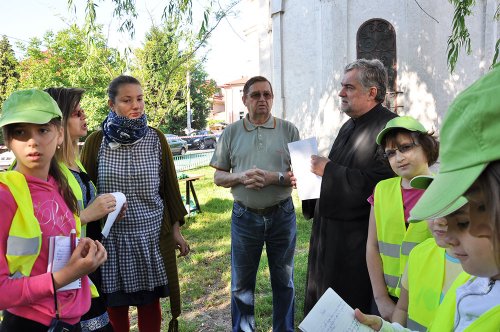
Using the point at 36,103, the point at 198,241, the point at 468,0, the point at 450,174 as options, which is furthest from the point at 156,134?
the point at 198,241

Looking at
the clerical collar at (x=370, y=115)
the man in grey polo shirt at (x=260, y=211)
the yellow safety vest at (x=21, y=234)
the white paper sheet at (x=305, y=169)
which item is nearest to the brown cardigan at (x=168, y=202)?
the man in grey polo shirt at (x=260, y=211)

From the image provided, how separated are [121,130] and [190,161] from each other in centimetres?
1270

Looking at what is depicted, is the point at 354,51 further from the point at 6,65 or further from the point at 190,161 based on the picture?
the point at 6,65

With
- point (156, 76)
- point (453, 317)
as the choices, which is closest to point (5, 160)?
point (156, 76)

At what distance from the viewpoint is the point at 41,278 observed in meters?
1.60

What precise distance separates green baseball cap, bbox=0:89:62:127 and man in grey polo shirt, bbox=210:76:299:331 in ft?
5.65

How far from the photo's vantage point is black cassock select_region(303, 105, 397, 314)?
2.58 m

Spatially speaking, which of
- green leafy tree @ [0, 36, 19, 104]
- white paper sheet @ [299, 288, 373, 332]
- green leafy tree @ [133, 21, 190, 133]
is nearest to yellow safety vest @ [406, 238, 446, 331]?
A: white paper sheet @ [299, 288, 373, 332]

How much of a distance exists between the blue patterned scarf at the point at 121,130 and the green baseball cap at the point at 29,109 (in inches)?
37.9

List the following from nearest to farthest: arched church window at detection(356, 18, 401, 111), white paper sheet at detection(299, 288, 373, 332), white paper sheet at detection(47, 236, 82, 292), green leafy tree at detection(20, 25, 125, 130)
→ white paper sheet at detection(299, 288, 373, 332) → white paper sheet at detection(47, 236, 82, 292) → arched church window at detection(356, 18, 401, 111) → green leafy tree at detection(20, 25, 125, 130)

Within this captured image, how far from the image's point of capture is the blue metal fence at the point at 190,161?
48.2 feet

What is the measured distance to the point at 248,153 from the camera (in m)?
3.42

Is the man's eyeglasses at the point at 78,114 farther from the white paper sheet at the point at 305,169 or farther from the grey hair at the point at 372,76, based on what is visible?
the grey hair at the point at 372,76

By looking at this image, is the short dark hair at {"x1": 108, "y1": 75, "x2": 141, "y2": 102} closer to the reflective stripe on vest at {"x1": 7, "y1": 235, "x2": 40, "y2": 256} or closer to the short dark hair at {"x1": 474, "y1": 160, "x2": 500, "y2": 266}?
the reflective stripe on vest at {"x1": 7, "y1": 235, "x2": 40, "y2": 256}
